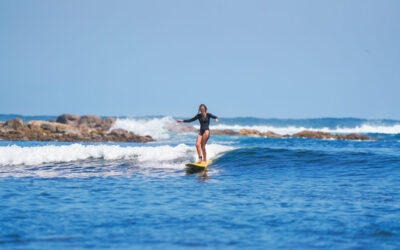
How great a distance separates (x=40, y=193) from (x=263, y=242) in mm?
6154

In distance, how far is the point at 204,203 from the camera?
9.04 m

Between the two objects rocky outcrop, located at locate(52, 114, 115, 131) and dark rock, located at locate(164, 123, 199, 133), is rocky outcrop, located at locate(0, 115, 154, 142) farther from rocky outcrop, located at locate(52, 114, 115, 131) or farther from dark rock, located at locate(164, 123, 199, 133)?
dark rock, located at locate(164, 123, 199, 133)

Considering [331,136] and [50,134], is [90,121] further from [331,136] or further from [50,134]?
[331,136]

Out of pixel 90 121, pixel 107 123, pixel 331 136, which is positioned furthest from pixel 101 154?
pixel 90 121

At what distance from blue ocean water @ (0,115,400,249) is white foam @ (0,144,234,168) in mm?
155

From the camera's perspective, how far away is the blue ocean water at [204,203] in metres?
6.48

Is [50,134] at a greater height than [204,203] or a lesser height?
greater

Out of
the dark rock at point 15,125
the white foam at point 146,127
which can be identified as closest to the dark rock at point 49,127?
the dark rock at point 15,125

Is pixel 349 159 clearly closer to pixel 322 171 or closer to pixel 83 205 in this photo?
pixel 322 171

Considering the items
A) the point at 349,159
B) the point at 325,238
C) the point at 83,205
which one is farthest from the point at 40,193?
the point at 349,159

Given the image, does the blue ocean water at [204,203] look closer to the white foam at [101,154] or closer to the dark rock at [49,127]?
A: the white foam at [101,154]

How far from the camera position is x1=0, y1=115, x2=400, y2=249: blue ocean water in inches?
255

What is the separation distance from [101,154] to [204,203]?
435 inches

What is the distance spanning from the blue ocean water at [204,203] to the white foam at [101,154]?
15cm
